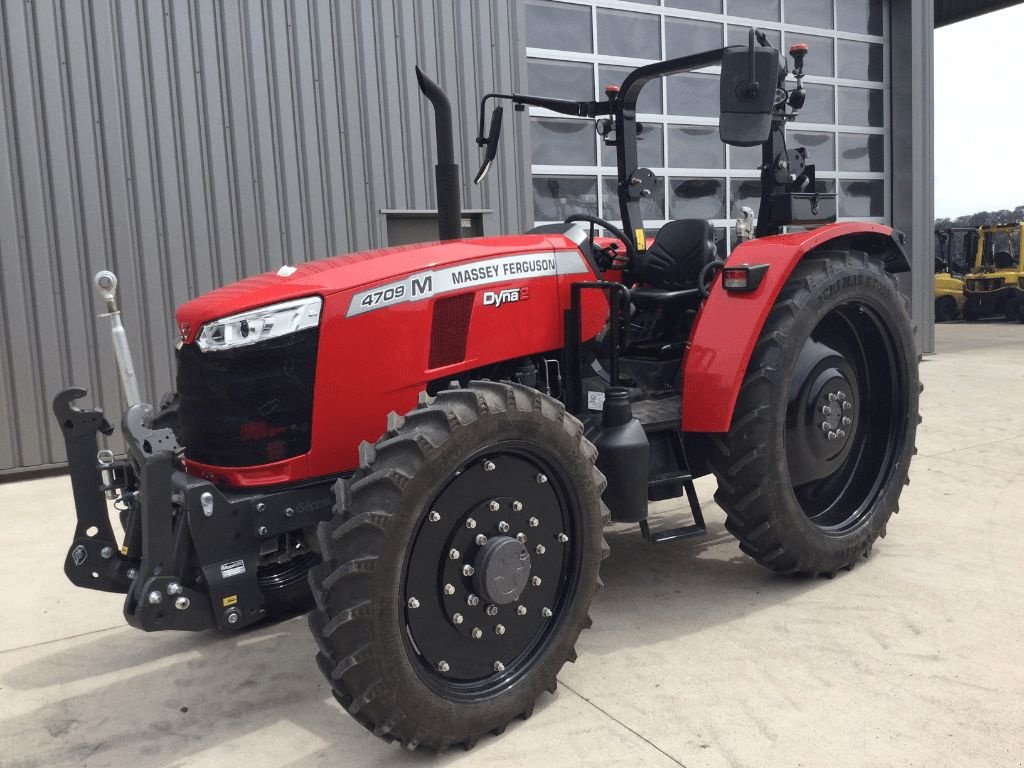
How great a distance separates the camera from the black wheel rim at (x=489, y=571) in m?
2.49

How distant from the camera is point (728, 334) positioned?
11.3 feet

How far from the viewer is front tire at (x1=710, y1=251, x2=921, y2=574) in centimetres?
339

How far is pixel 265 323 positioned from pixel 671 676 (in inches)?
66.0

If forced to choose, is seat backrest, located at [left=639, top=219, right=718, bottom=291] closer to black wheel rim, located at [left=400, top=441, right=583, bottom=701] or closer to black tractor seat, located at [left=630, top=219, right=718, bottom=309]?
black tractor seat, located at [left=630, top=219, right=718, bottom=309]

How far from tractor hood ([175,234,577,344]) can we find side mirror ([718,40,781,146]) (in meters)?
0.82

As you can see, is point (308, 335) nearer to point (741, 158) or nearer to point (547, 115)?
point (547, 115)

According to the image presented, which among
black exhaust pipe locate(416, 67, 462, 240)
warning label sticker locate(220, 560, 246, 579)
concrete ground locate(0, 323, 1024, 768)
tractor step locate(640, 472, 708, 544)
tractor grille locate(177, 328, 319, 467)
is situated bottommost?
concrete ground locate(0, 323, 1024, 768)

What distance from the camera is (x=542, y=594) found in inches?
107

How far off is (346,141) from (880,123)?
7387 mm

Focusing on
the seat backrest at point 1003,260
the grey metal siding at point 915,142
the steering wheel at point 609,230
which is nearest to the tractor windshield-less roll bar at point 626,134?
the steering wheel at point 609,230

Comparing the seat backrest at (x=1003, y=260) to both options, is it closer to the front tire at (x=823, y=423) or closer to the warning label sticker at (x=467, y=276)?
the front tire at (x=823, y=423)

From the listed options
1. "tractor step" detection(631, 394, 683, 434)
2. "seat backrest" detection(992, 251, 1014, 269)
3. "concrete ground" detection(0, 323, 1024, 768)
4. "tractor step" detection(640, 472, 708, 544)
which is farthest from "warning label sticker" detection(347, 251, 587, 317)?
"seat backrest" detection(992, 251, 1014, 269)

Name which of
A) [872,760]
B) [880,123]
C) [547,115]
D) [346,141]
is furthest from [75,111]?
[880,123]

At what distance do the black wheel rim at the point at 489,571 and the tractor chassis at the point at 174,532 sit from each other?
1.42ft
